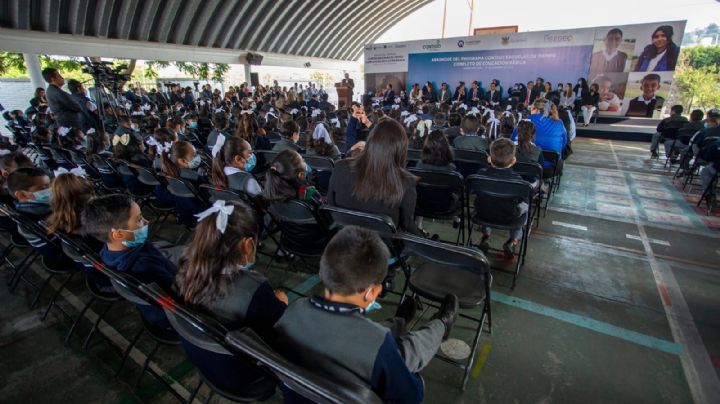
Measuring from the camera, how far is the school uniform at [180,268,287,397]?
1.35m

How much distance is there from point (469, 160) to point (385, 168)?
2.52 m

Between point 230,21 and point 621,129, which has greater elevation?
point 230,21

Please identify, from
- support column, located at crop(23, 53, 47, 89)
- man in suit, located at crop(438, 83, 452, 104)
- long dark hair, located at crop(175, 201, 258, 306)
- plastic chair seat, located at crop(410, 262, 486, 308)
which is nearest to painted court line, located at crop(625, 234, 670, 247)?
plastic chair seat, located at crop(410, 262, 486, 308)

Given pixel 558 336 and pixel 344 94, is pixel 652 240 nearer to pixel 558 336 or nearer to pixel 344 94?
pixel 558 336

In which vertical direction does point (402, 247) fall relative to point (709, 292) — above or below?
above

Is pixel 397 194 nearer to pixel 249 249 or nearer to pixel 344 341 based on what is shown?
pixel 249 249

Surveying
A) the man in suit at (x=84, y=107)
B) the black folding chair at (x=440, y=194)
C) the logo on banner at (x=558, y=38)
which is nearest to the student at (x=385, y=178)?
the black folding chair at (x=440, y=194)

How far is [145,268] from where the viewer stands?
1.68 m

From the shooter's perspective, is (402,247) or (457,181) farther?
(457,181)

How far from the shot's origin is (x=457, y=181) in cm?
299

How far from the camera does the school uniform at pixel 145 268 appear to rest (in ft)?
5.46

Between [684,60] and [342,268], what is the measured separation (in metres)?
39.4

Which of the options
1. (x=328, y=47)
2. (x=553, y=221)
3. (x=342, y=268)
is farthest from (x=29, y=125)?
(x=328, y=47)

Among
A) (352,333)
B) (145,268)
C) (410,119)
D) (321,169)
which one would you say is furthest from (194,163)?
(410,119)
